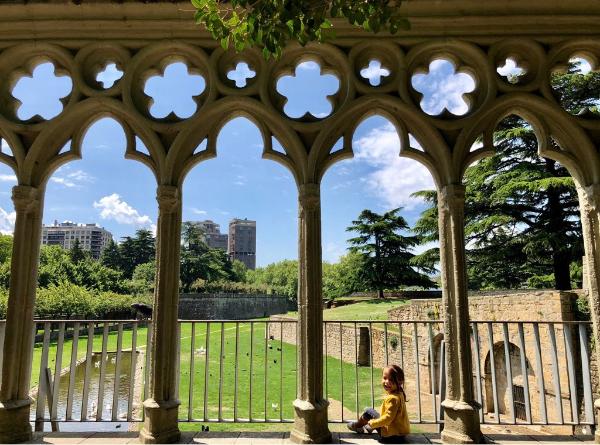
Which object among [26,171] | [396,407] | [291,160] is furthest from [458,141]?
[26,171]

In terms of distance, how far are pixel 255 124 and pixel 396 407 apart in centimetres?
215

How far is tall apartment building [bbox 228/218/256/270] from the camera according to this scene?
97250mm

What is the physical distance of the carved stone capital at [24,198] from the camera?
2959mm

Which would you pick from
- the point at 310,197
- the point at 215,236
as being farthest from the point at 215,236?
the point at 310,197

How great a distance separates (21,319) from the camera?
2885 mm

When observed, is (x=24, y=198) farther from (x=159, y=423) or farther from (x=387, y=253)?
(x=387, y=253)

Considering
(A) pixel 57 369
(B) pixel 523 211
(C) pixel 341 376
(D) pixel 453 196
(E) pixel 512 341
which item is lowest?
(E) pixel 512 341

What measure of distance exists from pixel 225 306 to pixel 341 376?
29519 millimetres

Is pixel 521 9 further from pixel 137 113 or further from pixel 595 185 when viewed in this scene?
pixel 137 113

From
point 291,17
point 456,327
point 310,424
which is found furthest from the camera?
point 456,327

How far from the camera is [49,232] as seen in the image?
96.8m

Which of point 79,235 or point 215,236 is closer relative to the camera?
point 79,235

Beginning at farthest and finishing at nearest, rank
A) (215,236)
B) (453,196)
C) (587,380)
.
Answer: (215,236), (587,380), (453,196)

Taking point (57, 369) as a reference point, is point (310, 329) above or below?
above
